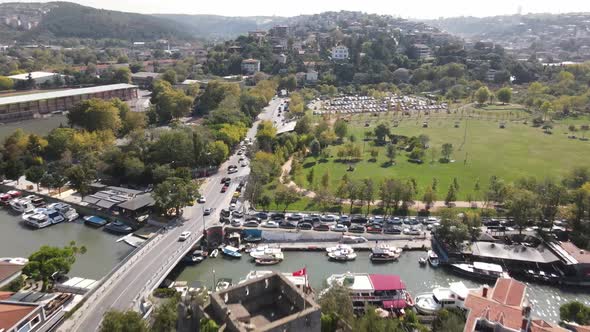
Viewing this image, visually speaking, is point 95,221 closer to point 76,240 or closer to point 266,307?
point 76,240

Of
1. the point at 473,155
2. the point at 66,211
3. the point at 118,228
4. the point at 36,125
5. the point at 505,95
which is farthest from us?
the point at 505,95

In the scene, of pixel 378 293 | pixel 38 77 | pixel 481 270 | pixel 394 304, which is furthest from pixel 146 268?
pixel 38 77

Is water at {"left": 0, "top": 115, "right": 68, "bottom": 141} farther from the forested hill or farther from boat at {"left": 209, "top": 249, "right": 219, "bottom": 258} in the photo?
the forested hill

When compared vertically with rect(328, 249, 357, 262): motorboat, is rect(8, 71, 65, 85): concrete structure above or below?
above

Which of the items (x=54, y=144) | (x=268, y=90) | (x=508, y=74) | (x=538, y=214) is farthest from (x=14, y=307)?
(x=508, y=74)

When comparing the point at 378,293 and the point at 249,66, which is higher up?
the point at 249,66

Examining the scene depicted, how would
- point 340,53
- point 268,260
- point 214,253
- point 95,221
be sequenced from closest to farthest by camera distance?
point 268,260, point 214,253, point 95,221, point 340,53

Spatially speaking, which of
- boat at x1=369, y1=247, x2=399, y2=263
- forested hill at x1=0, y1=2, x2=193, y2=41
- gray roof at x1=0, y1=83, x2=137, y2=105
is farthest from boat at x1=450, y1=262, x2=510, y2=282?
forested hill at x1=0, y1=2, x2=193, y2=41
